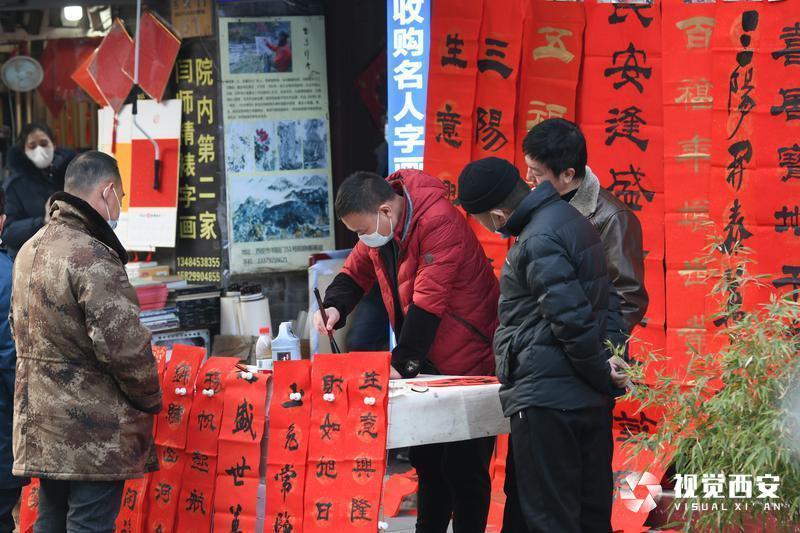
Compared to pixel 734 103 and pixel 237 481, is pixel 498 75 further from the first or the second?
pixel 237 481

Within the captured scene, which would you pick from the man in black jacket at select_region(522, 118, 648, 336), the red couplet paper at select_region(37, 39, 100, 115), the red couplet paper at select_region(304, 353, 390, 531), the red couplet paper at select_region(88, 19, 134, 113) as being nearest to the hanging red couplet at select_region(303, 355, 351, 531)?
the red couplet paper at select_region(304, 353, 390, 531)

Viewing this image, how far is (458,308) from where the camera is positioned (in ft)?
16.1

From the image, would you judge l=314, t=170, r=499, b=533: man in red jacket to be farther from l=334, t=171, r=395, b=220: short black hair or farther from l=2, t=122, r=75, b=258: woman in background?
l=2, t=122, r=75, b=258: woman in background

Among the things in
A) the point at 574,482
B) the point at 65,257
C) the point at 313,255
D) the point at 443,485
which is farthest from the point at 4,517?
the point at 313,255

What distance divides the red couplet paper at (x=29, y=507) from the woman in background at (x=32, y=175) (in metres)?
3.16

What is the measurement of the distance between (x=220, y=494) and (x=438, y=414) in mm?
1113

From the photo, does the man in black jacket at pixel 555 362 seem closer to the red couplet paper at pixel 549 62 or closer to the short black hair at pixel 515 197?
the short black hair at pixel 515 197

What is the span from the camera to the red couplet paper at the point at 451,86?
6391mm

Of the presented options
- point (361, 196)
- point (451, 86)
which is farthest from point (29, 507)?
point (451, 86)

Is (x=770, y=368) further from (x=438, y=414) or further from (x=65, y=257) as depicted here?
(x=65, y=257)

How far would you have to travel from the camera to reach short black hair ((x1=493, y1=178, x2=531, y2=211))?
449cm

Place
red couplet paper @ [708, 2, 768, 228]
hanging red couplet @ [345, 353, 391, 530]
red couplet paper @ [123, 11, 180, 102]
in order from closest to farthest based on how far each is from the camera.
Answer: hanging red couplet @ [345, 353, 391, 530], red couplet paper @ [708, 2, 768, 228], red couplet paper @ [123, 11, 180, 102]

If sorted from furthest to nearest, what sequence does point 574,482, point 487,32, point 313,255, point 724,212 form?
1. point 313,255
2. point 487,32
3. point 724,212
4. point 574,482

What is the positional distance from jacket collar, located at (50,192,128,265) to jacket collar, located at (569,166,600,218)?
6.91ft
